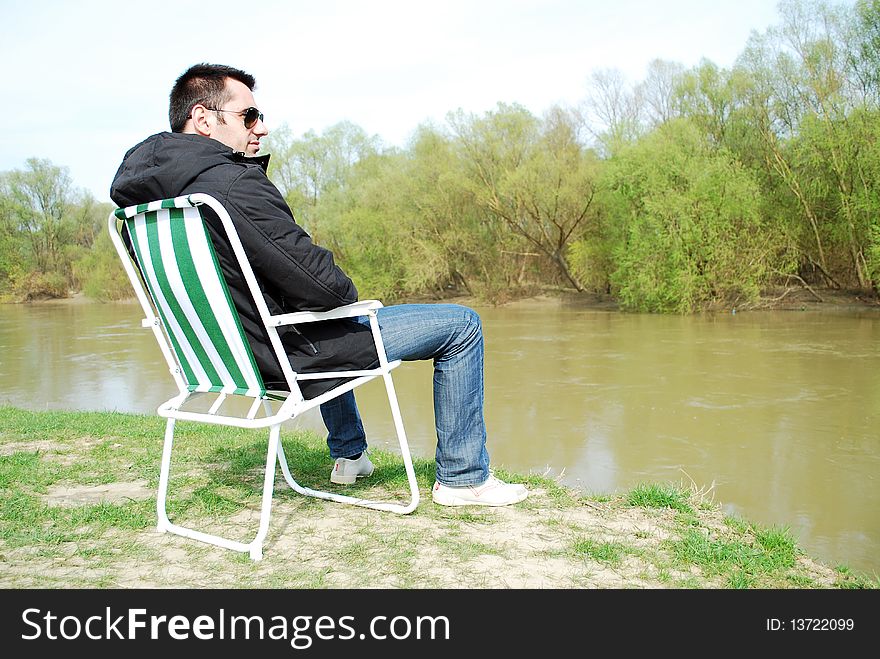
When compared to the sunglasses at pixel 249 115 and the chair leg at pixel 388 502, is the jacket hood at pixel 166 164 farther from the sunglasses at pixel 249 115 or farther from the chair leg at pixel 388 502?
the chair leg at pixel 388 502

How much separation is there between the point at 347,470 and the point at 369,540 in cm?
89

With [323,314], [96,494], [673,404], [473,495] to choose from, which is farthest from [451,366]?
[673,404]

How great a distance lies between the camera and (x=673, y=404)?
9.09 meters

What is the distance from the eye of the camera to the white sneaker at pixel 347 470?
3682 millimetres

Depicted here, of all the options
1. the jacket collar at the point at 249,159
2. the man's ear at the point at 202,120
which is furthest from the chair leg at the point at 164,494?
the man's ear at the point at 202,120

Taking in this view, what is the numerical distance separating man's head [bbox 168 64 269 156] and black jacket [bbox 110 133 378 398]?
202 mm

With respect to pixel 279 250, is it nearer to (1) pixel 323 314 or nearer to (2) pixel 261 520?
(1) pixel 323 314

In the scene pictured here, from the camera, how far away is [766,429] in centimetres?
764

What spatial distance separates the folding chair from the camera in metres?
2.58

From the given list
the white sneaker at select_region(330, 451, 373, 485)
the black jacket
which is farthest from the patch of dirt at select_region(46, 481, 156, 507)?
the black jacket

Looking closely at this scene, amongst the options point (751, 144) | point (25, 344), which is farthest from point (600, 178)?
point (25, 344)

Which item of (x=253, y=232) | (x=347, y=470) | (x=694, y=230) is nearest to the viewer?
(x=253, y=232)
